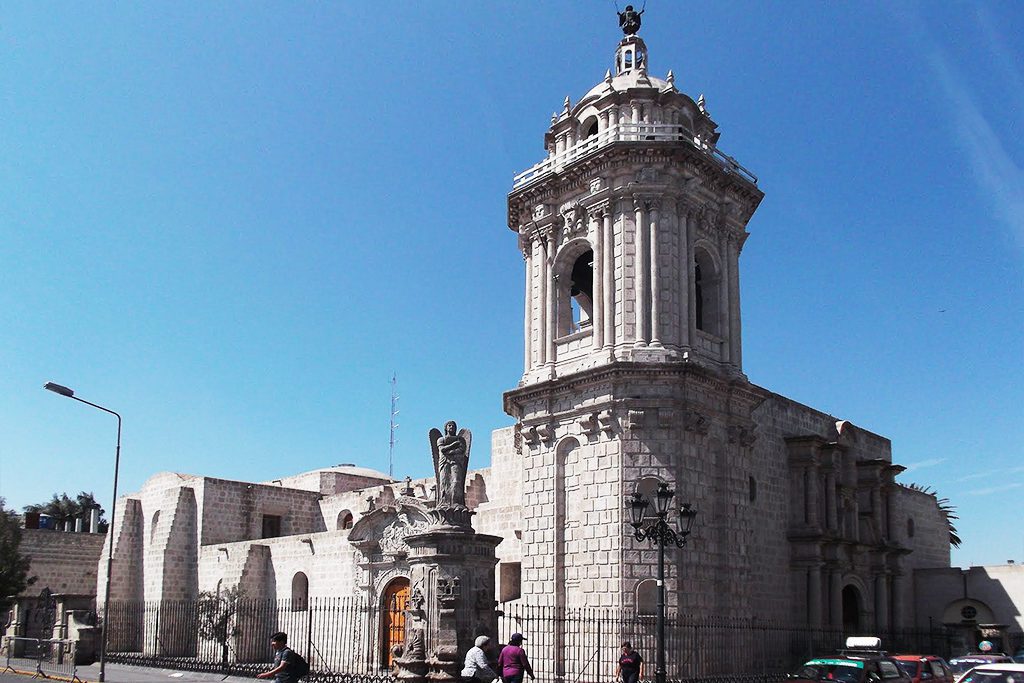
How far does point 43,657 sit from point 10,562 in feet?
36.9

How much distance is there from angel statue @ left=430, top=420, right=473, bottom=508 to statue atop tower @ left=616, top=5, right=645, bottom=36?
14.8 meters

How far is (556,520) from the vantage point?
23062mm

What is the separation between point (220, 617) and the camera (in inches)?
1164

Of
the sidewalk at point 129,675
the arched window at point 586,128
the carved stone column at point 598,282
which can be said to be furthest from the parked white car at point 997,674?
the arched window at point 586,128

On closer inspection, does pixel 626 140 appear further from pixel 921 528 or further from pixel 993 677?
pixel 921 528

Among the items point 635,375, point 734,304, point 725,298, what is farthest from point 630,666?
point 734,304

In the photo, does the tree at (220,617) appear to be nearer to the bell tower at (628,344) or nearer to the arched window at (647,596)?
the bell tower at (628,344)

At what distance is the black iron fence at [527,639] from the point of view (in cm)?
2106

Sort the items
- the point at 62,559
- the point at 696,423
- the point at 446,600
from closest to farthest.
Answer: the point at 446,600
the point at 696,423
the point at 62,559

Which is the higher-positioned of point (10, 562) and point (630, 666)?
point (10, 562)

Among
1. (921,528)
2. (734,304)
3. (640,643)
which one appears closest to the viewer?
(640,643)

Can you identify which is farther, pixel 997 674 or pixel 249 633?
pixel 249 633

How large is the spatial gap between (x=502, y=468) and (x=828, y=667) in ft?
43.8

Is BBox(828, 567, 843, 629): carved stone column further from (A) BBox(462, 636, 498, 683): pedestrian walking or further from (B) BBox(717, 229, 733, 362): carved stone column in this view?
(A) BBox(462, 636, 498, 683): pedestrian walking
